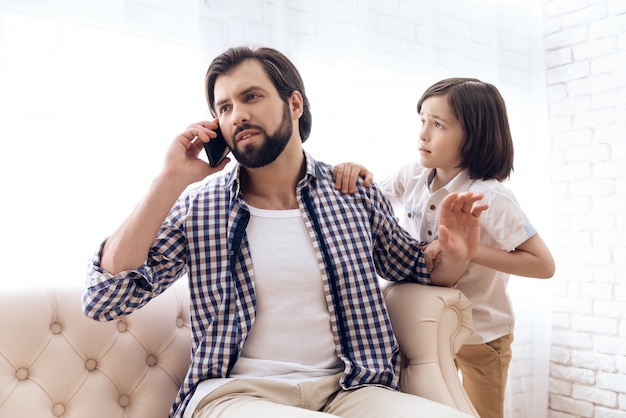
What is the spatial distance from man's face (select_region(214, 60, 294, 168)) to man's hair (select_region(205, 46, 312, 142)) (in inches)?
0.7

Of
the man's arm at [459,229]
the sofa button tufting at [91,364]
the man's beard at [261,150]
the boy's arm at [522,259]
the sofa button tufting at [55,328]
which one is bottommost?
the sofa button tufting at [91,364]

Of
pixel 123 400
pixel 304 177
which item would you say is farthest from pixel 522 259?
pixel 123 400

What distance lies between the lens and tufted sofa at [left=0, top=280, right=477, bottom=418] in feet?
4.88

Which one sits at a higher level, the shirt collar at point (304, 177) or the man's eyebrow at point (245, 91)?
the man's eyebrow at point (245, 91)

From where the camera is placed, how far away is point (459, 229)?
5.49 feet

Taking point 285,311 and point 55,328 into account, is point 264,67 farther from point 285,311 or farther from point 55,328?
point 55,328

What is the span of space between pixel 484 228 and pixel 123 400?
1.13 m

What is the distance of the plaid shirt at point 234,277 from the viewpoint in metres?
1.48

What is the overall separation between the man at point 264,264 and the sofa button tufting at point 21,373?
257 mm

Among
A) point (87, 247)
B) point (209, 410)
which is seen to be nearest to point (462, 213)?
point (209, 410)

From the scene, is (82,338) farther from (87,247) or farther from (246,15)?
(246,15)

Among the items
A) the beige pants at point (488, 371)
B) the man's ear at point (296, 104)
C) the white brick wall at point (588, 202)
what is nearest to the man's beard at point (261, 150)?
the man's ear at point (296, 104)

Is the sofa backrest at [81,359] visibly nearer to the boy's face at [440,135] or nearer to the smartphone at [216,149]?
the smartphone at [216,149]

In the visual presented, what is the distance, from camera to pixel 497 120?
A: 1.90 m
